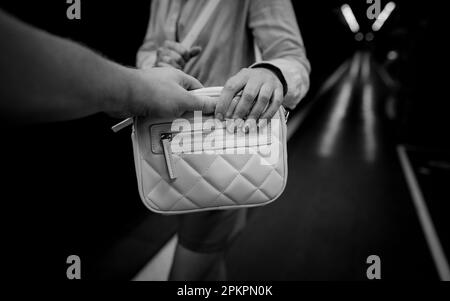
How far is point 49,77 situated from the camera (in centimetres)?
33

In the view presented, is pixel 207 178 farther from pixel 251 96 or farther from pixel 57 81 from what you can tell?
pixel 57 81

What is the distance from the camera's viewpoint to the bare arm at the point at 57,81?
306 mm

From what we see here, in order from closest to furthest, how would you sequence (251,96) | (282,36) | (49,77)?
(49,77) < (251,96) < (282,36)

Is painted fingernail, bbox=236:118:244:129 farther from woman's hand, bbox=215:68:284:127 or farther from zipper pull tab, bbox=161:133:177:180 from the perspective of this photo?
zipper pull tab, bbox=161:133:177:180

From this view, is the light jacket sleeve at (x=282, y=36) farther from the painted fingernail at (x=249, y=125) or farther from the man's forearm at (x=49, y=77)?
the man's forearm at (x=49, y=77)

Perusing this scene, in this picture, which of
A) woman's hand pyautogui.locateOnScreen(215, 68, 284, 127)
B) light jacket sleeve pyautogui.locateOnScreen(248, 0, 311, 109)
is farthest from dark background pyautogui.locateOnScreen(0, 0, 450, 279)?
woman's hand pyautogui.locateOnScreen(215, 68, 284, 127)

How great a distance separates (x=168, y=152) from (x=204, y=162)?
0.09m

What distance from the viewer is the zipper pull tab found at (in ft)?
1.86

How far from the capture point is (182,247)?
983 millimetres

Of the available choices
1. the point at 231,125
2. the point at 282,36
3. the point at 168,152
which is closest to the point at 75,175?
the point at 168,152

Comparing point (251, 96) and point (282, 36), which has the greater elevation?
point (282, 36)

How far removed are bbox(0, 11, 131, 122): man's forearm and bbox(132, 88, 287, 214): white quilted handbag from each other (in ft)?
0.55

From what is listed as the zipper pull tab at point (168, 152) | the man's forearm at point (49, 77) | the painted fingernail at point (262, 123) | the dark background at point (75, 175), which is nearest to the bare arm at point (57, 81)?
the man's forearm at point (49, 77)

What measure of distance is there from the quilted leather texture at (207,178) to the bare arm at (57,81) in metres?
0.17
